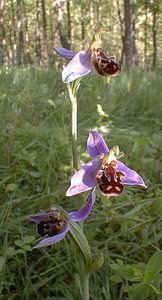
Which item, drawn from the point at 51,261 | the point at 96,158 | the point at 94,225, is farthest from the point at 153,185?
the point at 96,158

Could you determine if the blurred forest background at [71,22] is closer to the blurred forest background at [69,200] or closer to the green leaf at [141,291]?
the blurred forest background at [69,200]

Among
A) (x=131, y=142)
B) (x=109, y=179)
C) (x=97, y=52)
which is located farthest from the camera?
(x=131, y=142)

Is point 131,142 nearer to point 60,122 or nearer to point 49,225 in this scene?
point 60,122

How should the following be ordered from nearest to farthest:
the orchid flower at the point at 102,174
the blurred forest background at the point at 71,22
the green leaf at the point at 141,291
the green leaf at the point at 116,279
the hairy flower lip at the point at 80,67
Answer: the orchid flower at the point at 102,174 < the hairy flower lip at the point at 80,67 < the green leaf at the point at 141,291 < the green leaf at the point at 116,279 < the blurred forest background at the point at 71,22

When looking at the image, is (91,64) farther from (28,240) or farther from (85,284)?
(28,240)

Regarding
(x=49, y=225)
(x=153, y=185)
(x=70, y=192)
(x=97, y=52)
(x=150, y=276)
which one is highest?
(x=97, y=52)

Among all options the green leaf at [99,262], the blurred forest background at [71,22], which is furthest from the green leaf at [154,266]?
the blurred forest background at [71,22]

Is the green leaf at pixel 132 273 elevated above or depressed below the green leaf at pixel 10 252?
above
